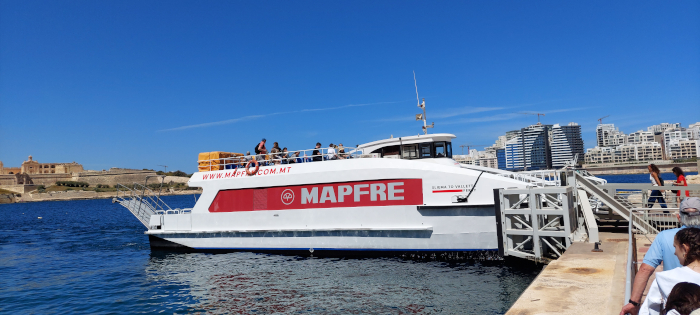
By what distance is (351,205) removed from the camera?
43.5ft

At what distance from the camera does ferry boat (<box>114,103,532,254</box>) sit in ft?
39.1

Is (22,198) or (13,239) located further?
(22,198)

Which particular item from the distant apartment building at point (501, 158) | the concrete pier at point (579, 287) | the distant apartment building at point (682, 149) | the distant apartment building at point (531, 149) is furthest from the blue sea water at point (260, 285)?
the distant apartment building at point (682, 149)

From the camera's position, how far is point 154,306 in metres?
9.83

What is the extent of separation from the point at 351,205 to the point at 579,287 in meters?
7.79

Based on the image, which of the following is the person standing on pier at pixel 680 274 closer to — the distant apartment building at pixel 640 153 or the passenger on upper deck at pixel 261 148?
the passenger on upper deck at pixel 261 148

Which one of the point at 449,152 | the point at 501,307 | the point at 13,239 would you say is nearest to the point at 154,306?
the point at 501,307

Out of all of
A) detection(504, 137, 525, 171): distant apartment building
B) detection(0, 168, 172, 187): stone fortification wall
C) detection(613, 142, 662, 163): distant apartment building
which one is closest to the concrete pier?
detection(0, 168, 172, 187): stone fortification wall

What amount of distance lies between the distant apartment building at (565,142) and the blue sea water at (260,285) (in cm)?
16099

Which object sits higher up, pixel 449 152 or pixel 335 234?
pixel 449 152

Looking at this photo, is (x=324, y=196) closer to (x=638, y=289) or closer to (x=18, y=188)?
(x=638, y=289)

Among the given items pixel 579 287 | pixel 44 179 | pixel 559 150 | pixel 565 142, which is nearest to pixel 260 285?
pixel 579 287

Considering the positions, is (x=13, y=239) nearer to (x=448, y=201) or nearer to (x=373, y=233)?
(x=373, y=233)

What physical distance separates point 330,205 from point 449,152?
446cm
